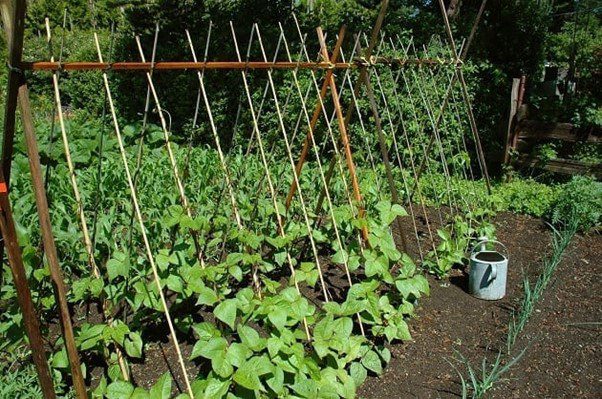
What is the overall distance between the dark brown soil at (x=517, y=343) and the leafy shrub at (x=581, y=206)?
2.49 feet

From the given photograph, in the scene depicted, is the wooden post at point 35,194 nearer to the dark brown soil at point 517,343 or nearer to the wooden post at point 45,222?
the wooden post at point 45,222

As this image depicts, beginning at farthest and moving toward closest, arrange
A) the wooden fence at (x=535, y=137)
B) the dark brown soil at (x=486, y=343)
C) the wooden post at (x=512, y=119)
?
the wooden post at (x=512, y=119), the wooden fence at (x=535, y=137), the dark brown soil at (x=486, y=343)

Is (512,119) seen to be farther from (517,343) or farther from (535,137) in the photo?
(517,343)

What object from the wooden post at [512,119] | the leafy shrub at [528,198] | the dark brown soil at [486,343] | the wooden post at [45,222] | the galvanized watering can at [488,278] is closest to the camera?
the wooden post at [45,222]

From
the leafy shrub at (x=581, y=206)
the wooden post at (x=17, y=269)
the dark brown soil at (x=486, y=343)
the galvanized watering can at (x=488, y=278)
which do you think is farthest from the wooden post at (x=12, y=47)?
the leafy shrub at (x=581, y=206)

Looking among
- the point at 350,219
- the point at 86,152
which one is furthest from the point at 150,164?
the point at 350,219

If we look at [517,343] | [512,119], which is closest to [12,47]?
[517,343]

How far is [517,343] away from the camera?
10.2 ft

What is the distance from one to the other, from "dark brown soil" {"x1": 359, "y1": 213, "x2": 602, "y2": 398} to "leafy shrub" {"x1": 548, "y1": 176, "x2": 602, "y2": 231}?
0.76 m

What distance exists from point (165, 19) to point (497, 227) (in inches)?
238

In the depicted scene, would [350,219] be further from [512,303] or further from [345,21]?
[345,21]

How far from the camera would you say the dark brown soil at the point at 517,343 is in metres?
2.70

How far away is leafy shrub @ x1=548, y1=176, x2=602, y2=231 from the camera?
4.99 meters

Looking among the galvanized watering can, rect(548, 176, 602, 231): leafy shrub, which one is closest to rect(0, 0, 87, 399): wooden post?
the galvanized watering can
